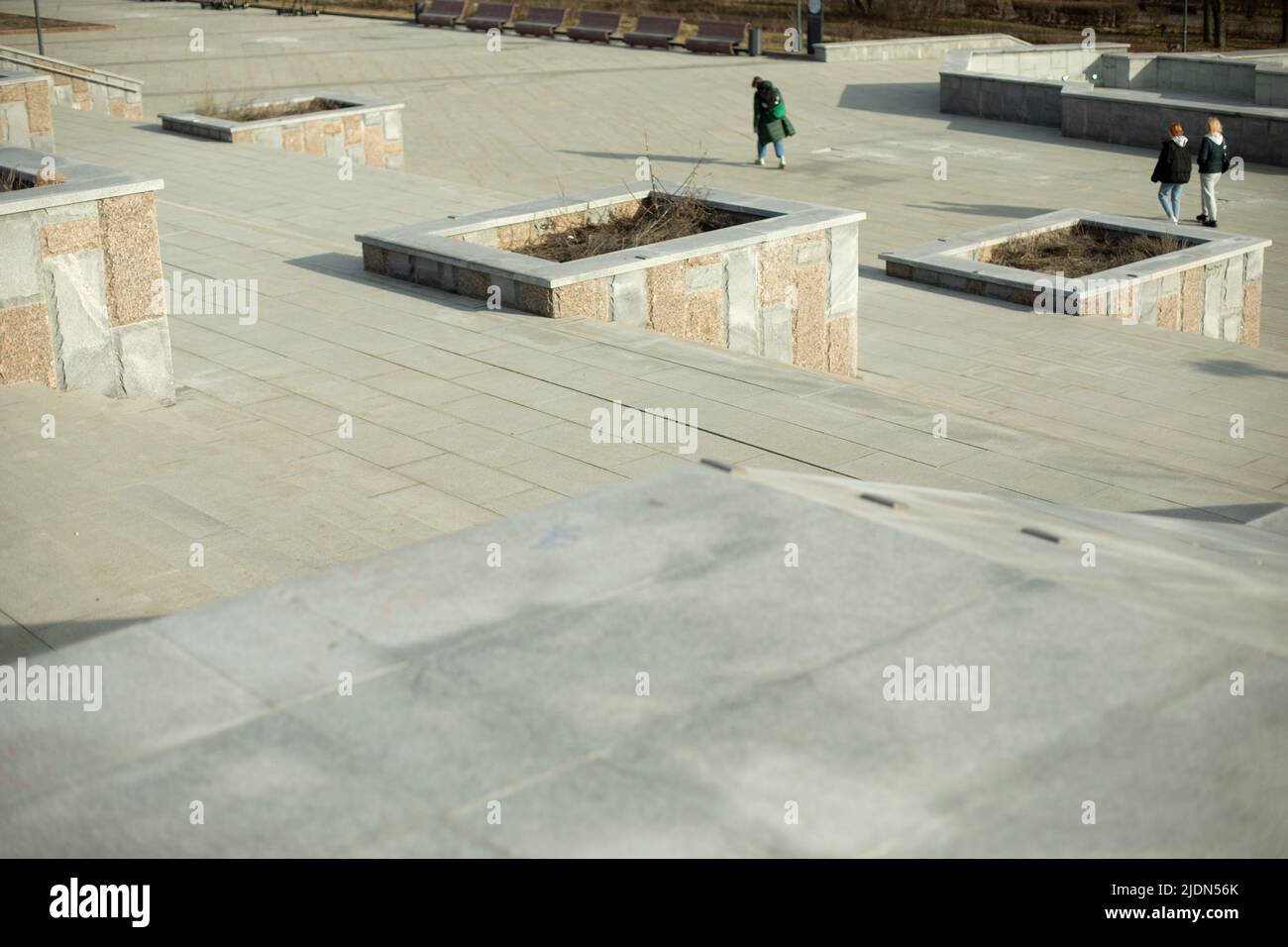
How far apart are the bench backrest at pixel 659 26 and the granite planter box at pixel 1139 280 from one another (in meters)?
21.2

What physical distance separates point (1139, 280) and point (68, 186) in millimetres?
9997

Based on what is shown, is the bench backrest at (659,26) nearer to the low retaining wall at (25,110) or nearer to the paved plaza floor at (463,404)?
the paved plaza floor at (463,404)

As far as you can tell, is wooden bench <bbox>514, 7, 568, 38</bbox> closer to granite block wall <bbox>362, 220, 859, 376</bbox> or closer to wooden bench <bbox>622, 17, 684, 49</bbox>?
wooden bench <bbox>622, 17, 684, 49</bbox>

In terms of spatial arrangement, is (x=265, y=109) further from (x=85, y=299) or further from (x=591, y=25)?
(x=591, y=25)

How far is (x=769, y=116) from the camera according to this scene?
21.4 meters

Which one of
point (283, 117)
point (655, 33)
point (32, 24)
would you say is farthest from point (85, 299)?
point (32, 24)

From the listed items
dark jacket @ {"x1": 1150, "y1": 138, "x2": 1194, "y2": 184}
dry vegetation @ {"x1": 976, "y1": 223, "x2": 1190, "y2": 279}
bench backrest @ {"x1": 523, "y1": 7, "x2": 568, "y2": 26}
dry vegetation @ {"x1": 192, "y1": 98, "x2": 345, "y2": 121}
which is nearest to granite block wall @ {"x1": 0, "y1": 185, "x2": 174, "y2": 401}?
dry vegetation @ {"x1": 976, "y1": 223, "x2": 1190, "y2": 279}

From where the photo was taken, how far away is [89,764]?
3.40 metres

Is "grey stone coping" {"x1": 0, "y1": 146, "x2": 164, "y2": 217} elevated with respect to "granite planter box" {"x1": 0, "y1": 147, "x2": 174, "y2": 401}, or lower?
elevated

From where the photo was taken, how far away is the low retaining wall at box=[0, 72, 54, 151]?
16.9 metres

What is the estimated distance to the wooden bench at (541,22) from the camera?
37.2 metres

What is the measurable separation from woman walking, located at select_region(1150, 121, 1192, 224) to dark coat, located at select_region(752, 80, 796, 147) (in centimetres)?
561
